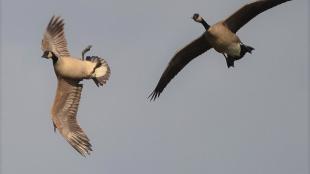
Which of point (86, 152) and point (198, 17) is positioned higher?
point (198, 17)

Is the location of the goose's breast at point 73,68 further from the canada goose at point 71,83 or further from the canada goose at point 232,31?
the canada goose at point 232,31

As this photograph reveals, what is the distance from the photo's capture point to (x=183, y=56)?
30.0 m

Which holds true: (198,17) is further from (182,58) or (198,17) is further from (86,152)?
(86,152)

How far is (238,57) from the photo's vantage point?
2816 cm

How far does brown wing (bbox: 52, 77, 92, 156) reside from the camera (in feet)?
89.5

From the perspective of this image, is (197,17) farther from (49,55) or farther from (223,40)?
(49,55)

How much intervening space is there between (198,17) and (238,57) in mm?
1537

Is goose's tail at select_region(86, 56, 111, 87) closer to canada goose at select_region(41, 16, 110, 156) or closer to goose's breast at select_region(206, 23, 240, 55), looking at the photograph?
canada goose at select_region(41, 16, 110, 156)

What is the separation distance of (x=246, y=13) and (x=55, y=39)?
4.13 metres

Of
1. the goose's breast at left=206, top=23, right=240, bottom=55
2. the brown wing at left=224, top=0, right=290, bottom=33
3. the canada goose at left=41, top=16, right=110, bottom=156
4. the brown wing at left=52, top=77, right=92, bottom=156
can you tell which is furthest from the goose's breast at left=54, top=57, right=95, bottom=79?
the brown wing at left=224, top=0, right=290, bottom=33

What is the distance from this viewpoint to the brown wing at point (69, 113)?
27.3 m

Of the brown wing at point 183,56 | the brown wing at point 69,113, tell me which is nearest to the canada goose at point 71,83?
the brown wing at point 69,113

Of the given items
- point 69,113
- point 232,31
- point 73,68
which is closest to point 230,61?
point 232,31

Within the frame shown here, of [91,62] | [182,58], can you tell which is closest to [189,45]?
[182,58]
